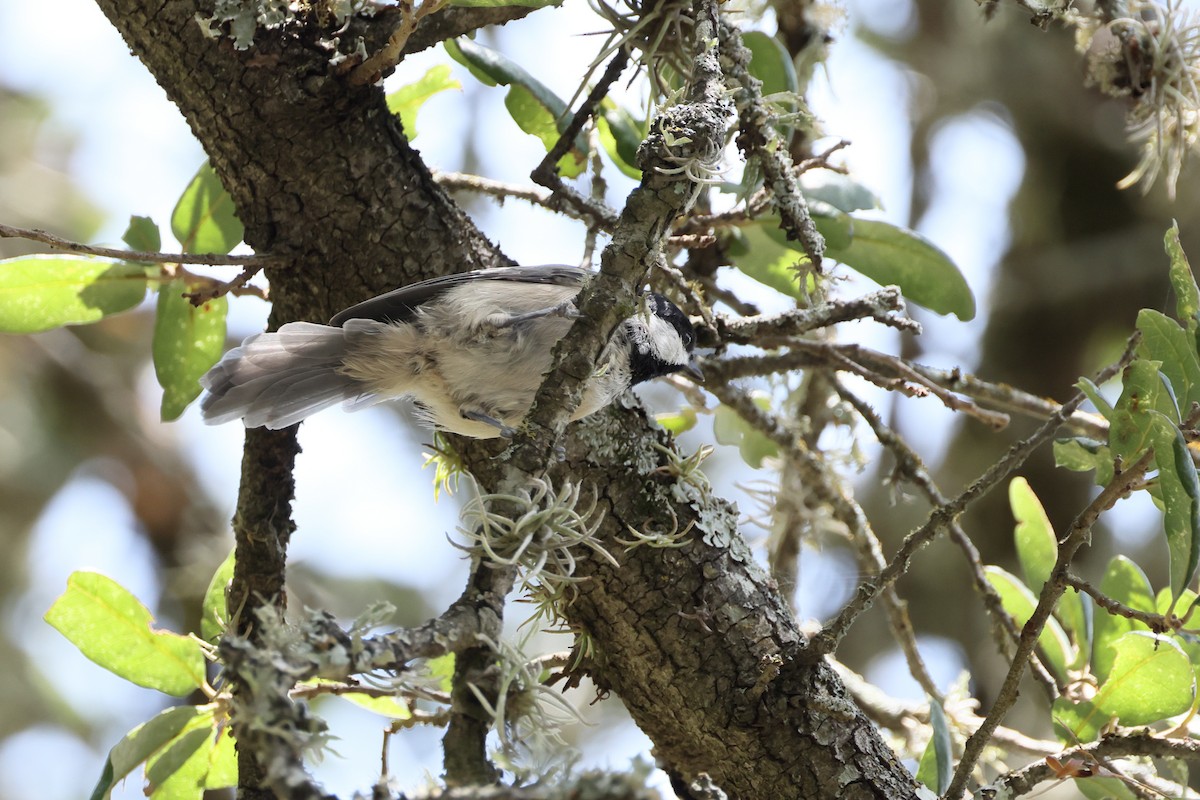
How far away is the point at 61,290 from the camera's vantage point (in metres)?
2.27

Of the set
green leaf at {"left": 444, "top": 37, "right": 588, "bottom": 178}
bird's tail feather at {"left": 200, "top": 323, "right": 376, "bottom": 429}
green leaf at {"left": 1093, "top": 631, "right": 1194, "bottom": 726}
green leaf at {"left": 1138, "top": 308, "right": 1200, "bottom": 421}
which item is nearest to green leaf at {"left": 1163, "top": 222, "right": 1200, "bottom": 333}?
green leaf at {"left": 1138, "top": 308, "right": 1200, "bottom": 421}

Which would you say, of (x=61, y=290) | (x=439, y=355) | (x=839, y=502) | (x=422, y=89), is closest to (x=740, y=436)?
(x=839, y=502)

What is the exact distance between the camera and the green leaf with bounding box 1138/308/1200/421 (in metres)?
1.71

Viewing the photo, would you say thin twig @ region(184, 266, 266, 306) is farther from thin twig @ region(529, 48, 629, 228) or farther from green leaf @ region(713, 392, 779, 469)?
green leaf @ region(713, 392, 779, 469)

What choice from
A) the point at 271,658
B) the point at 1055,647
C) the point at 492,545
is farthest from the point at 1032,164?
the point at 271,658

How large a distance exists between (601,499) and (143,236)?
1.25 metres

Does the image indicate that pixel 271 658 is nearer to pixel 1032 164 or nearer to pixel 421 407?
pixel 421 407

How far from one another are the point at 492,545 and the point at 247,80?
1.11 m

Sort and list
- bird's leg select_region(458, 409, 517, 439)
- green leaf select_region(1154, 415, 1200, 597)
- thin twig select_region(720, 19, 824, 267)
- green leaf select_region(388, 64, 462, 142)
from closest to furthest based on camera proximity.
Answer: green leaf select_region(1154, 415, 1200, 597)
thin twig select_region(720, 19, 824, 267)
bird's leg select_region(458, 409, 517, 439)
green leaf select_region(388, 64, 462, 142)

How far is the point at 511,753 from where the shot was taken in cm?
133

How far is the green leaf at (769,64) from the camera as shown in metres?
2.35

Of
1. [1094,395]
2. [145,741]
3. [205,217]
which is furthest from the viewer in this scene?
[205,217]

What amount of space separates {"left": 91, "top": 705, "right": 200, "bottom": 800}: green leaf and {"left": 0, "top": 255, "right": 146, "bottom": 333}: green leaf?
0.90 m

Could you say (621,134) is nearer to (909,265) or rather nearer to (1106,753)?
(909,265)
